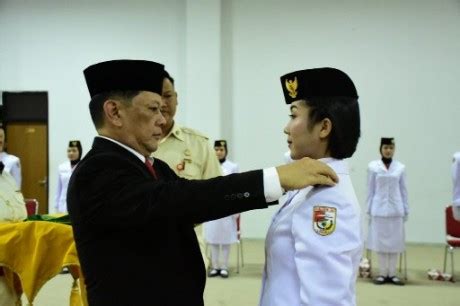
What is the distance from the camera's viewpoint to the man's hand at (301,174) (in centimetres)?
122

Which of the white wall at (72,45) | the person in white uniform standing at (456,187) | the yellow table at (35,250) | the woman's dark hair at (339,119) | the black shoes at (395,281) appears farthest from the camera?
the white wall at (72,45)

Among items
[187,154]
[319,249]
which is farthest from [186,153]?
[319,249]

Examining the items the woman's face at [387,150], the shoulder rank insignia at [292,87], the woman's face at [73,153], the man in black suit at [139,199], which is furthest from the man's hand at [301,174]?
the woman's face at [73,153]

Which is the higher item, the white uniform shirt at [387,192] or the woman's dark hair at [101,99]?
the woman's dark hair at [101,99]

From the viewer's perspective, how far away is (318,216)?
1.32m

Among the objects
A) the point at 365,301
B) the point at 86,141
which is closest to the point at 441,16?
the point at 365,301

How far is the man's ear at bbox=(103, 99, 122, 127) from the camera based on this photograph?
1.37 m

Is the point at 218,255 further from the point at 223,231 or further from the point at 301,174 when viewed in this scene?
the point at 301,174

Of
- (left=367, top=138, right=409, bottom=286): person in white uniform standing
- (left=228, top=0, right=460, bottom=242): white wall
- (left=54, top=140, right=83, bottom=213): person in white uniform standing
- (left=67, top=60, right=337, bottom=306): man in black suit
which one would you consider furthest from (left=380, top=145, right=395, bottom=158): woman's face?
(left=67, top=60, right=337, bottom=306): man in black suit

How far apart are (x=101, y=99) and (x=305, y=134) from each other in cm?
54

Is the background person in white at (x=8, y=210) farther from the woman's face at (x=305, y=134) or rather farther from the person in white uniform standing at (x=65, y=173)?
the person in white uniform standing at (x=65, y=173)

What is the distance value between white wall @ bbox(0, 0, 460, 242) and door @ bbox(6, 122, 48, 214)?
17 centimetres

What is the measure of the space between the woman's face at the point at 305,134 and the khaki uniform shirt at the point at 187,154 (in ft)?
3.69

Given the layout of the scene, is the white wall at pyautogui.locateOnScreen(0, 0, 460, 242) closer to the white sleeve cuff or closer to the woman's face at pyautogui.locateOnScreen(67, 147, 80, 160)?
the woman's face at pyautogui.locateOnScreen(67, 147, 80, 160)
